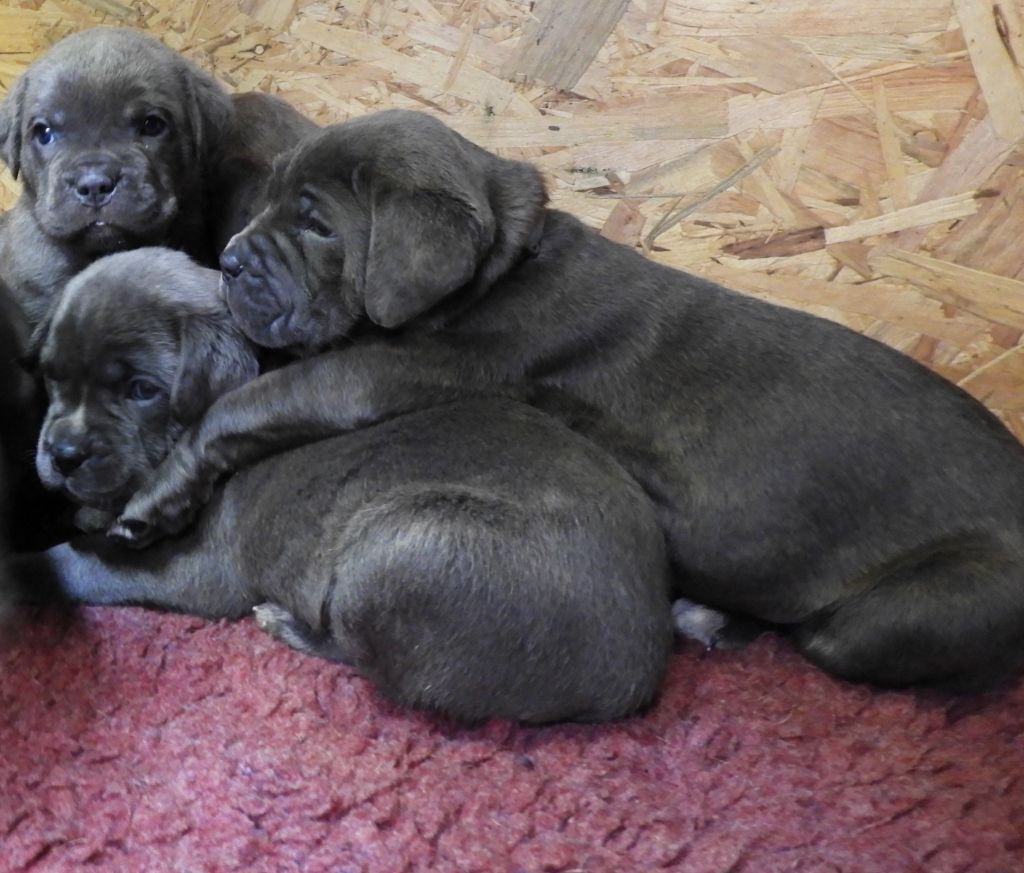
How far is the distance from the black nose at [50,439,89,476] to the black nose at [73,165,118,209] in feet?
2.86

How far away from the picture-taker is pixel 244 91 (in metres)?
4.59

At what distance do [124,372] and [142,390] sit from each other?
0.08 meters

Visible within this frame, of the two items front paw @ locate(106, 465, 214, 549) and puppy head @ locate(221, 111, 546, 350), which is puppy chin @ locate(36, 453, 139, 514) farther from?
puppy head @ locate(221, 111, 546, 350)

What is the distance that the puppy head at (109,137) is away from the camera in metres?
3.54

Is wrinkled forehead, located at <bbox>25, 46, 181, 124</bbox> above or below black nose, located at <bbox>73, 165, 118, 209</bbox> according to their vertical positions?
above

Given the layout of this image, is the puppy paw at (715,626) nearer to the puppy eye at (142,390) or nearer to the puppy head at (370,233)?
the puppy head at (370,233)

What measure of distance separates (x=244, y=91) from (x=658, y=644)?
3.05 metres

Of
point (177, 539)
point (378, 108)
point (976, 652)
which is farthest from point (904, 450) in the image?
point (378, 108)

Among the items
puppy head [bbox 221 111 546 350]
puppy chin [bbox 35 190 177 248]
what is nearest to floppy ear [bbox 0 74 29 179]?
puppy chin [bbox 35 190 177 248]

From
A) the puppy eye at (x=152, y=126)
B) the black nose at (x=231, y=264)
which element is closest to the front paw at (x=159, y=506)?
the black nose at (x=231, y=264)

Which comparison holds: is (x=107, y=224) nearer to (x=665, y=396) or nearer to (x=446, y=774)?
(x=665, y=396)

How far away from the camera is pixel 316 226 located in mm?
3166

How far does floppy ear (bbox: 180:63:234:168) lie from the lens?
388cm

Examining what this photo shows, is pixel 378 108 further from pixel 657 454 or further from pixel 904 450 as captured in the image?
pixel 904 450
